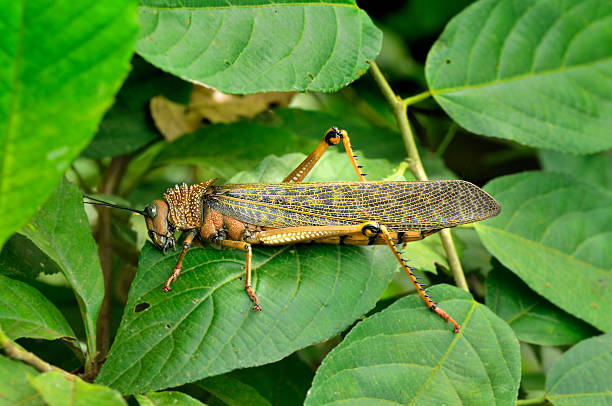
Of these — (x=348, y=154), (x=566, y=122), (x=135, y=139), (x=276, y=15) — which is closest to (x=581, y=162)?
(x=566, y=122)

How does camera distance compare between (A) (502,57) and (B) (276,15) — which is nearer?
(B) (276,15)

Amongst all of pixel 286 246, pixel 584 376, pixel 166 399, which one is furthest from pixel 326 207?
pixel 584 376

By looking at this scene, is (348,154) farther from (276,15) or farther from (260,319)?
(260,319)

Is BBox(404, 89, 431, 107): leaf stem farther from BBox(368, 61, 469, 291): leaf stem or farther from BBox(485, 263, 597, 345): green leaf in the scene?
BBox(485, 263, 597, 345): green leaf

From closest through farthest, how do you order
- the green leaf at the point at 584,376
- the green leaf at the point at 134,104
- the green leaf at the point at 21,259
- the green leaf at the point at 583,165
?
the green leaf at the point at 21,259
the green leaf at the point at 584,376
the green leaf at the point at 134,104
the green leaf at the point at 583,165

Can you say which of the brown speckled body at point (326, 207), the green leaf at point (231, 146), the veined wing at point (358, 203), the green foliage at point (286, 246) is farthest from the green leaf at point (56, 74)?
the green leaf at point (231, 146)

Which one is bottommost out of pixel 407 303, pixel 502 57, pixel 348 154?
pixel 407 303

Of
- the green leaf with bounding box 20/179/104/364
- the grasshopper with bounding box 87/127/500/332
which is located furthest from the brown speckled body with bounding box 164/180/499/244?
the green leaf with bounding box 20/179/104/364

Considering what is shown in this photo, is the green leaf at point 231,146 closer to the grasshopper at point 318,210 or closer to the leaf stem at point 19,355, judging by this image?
the grasshopper at point 318,210
